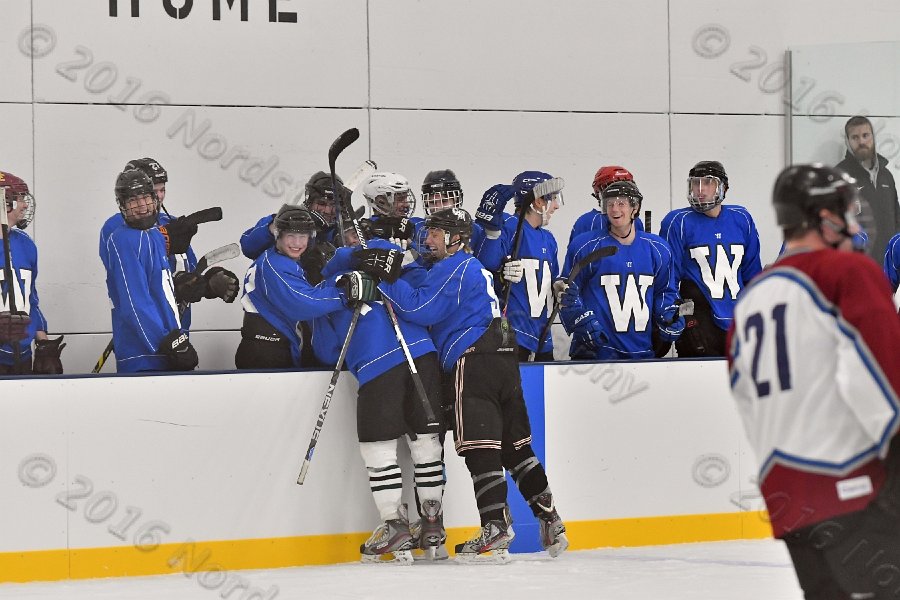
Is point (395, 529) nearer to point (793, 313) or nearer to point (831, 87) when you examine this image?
point (793, 313)

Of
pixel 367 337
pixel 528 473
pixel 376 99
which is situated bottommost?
pixel 528 473

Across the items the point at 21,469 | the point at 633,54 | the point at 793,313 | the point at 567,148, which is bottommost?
the point at 21,469

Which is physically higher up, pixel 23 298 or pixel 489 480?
pixel 23 298

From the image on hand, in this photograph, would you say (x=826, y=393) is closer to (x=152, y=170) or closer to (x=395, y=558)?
(x=395, y=558)

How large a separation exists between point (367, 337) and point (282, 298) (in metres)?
0.34

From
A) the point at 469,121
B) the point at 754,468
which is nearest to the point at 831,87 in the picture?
the point at 469,121

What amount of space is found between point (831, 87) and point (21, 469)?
15.8 feet

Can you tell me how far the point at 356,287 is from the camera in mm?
4973

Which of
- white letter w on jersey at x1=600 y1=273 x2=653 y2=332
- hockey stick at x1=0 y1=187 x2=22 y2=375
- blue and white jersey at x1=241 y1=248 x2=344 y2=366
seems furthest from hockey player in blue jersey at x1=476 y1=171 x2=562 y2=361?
hockey stick at x1=0 y1=187 x2=22 y2=375

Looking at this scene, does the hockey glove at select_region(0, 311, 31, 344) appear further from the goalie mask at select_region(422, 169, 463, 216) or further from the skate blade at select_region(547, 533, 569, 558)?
the skate blade at select_region(547, 533, 569, 558)

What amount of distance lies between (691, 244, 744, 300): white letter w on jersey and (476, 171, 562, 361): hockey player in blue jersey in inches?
26.5

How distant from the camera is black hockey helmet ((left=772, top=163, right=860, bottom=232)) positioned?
2.45 metres

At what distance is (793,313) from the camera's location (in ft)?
7.84

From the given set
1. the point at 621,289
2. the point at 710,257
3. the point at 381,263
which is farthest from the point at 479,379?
the point at 710,257
